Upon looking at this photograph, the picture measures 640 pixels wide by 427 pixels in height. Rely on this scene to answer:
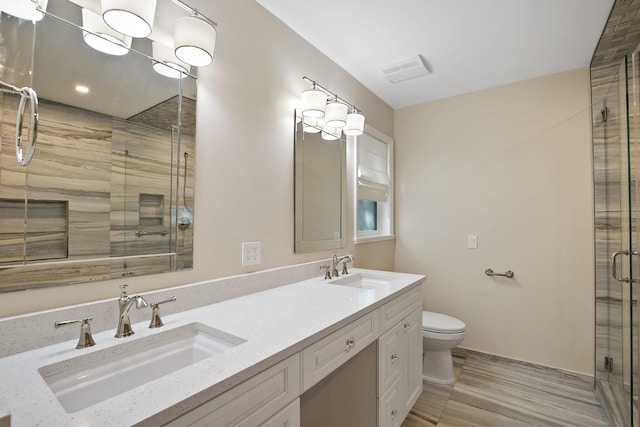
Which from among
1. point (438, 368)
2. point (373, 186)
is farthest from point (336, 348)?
point (373, 186)

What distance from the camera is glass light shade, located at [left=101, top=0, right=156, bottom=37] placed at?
100cm

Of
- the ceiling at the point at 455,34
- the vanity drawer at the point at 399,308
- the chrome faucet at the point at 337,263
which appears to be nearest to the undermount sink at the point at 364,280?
the chrome faucet at the point at 337,263

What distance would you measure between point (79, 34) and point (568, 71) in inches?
119

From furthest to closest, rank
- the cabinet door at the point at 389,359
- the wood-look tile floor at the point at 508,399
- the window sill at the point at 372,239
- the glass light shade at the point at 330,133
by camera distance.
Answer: the window sill at the point at 372,239
the glass light shade at the point at 330,133
the wood-look tile floor at the point at 508,399
the cabinet door at the point at 389,359

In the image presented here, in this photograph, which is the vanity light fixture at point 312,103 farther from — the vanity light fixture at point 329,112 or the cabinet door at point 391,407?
the cabinet door at point 391,407

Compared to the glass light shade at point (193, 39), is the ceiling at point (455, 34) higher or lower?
higher

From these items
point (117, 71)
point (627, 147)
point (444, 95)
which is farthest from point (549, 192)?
point (117, 71)

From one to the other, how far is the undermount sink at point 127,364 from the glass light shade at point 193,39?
1033 mm

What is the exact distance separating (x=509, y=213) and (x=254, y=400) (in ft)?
8.22

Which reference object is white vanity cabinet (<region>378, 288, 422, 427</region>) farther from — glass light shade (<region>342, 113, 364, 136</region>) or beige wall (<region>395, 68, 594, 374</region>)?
glass light shade (<region>342, 113, 364, 136</region>)

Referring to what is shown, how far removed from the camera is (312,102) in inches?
71.6

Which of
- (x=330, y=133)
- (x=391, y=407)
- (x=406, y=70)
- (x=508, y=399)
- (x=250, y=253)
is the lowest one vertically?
(x=508, y=399)

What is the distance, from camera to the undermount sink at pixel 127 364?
78cm

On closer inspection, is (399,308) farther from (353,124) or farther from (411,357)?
(353,124)
